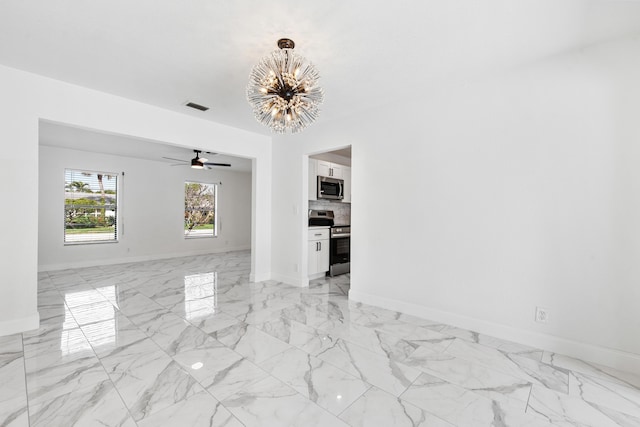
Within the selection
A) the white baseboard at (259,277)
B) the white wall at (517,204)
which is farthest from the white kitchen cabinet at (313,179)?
the white baseboard at (259,277)

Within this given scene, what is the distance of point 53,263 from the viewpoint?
582 centimetres

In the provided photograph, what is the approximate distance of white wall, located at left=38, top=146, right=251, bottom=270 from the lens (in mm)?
5773

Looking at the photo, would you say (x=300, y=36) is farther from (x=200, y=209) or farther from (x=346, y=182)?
(x=200, y=209)

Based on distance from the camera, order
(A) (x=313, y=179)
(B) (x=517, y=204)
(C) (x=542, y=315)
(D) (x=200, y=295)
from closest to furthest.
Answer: (C) (x=542, y=315) < (B) (x=517, y=204) < (D) (x=200, y=295) < (A) (x=313, y=179)

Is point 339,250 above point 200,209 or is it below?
below

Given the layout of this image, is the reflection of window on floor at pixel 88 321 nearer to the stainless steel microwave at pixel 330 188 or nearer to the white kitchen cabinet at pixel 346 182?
the stainless steel microwave at pixel 330 188

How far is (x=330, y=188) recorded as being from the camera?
5.28 m

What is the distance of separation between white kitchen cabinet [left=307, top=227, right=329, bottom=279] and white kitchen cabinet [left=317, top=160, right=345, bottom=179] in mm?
1037

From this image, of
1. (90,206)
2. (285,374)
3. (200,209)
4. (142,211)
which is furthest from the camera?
(200,209)

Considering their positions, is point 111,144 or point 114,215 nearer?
point 111,144

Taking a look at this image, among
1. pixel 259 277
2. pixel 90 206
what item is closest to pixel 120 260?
pixel 90 206

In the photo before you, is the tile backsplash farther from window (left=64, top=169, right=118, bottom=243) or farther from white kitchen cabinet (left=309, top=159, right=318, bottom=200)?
window (left=64, top=169, right=118, bottom=243)

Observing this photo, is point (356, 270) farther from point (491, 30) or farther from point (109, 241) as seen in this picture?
point (109, 241)

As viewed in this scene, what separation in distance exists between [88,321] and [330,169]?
4076 millimetres
